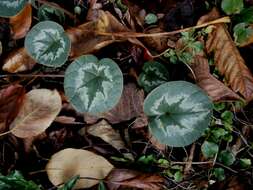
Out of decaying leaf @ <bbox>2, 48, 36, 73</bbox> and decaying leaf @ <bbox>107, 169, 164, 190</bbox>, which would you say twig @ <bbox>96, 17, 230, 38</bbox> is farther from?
decaying leaf @ <bbox>107, 169, 164, 190</bbox>

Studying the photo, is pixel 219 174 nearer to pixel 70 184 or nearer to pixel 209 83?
pixel 209 83

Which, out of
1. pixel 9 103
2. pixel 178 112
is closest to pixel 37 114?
pixel 9 103

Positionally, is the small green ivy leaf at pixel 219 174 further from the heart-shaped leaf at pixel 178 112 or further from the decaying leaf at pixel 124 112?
the decaying leaf at pixel 124 112

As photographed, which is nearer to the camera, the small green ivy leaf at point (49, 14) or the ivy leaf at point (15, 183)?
the ivy leaf at point (15, 183)

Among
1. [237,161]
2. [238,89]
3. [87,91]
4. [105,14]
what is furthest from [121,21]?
[237,161]

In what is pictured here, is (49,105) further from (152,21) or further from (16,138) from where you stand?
(152,21)

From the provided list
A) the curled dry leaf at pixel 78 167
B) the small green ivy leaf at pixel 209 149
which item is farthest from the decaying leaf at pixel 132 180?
the small green ivy leaf at pixel 209 149

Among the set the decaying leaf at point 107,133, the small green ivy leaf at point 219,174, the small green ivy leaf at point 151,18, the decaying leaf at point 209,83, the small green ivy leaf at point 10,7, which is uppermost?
the small green ivy leaf at point 10,7
